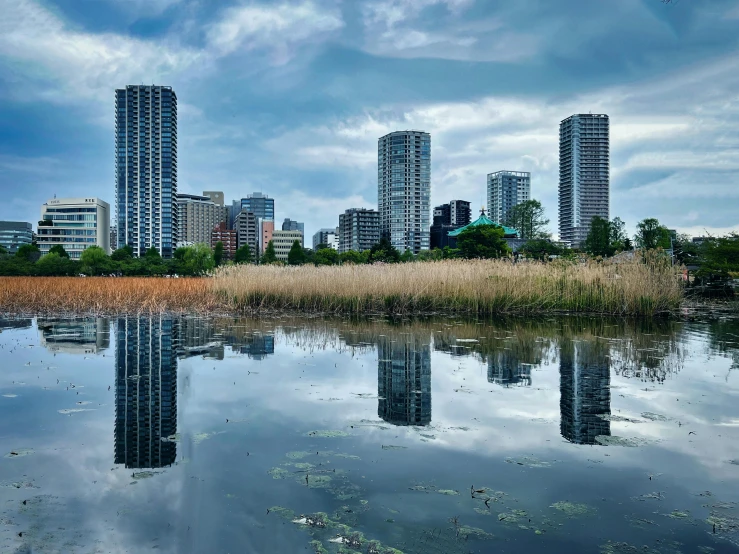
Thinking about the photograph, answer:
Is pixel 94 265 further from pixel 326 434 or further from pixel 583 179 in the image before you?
pixel 583 179

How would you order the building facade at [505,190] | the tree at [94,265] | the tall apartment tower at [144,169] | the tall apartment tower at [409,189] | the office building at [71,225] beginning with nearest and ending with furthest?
the tree at [94,265] < the office building at [71,225] < the tall apartment tower at [144,169] < the tall apartment tower at [409,189] < the building facade at [505,190]

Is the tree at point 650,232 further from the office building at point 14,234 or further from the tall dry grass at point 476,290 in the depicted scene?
the office building at point 14,234

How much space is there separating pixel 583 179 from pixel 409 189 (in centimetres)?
4922

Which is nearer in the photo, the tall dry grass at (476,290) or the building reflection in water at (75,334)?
the building reflection in water at (75,334)

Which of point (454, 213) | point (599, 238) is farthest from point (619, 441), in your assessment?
point (454, 213)

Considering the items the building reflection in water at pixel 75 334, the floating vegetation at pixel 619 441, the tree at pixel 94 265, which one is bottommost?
the floating vegetation at pixel 619 441

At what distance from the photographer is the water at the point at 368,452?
10.7ft

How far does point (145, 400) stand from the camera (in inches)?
248

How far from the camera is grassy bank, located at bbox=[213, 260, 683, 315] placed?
16.9 metres

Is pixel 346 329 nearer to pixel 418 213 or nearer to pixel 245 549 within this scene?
pixel 245 549

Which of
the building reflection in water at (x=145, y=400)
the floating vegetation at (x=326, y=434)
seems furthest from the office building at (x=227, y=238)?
the floating vegetation at (x=326, y=434)

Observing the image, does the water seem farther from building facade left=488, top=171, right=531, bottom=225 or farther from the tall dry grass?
building facade left=488, top=171, right=531, bottom=225

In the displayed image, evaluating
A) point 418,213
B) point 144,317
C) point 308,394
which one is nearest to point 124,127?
point 418,213

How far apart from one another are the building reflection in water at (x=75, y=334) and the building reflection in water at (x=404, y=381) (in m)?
5.01
